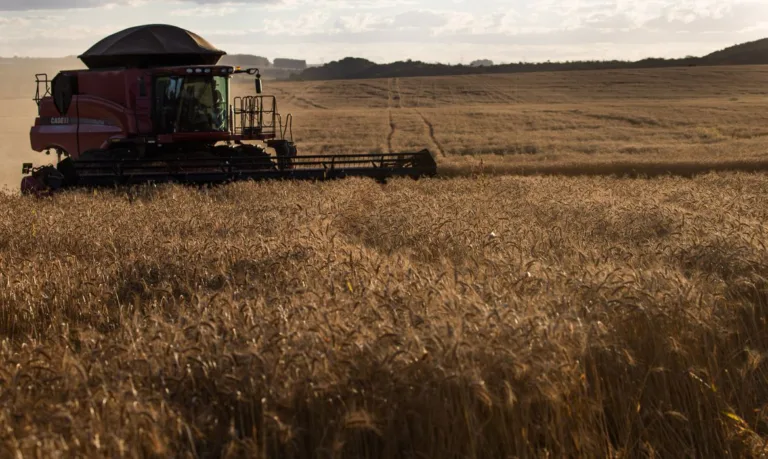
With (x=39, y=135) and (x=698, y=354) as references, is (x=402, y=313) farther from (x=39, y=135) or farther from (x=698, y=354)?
(x=39, y=135)

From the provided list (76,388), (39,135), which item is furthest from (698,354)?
(39,135)

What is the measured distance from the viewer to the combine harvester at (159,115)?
1620 centimetres

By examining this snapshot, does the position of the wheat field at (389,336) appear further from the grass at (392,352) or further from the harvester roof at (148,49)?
the harvester roof at (148,49)

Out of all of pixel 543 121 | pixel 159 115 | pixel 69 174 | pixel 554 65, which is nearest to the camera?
pixel 69 174

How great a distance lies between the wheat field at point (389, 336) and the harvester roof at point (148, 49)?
360 inches

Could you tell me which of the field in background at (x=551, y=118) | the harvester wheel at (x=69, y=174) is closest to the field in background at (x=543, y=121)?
the field in background at (x=551, y=118)

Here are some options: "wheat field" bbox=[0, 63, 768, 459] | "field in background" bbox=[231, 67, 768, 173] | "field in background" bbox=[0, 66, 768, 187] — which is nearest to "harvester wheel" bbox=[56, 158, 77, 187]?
"wheat field" bbox=[0, 63, 768, 459]

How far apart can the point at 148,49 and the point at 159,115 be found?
1.50m

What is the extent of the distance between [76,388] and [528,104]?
177ft

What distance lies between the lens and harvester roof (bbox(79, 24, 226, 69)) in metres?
17.1

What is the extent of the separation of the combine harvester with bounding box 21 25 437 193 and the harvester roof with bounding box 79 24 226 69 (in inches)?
0.8

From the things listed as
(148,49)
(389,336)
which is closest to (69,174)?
(148,49)

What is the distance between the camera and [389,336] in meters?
3.50

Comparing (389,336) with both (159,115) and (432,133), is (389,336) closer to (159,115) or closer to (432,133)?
(159,115)
